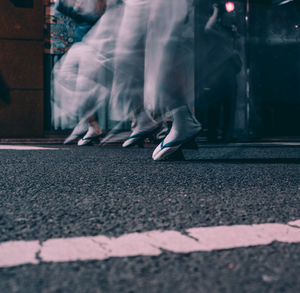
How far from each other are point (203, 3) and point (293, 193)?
5619 mm

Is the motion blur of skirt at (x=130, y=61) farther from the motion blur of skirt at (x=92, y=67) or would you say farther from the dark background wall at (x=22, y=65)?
the dark background wall at (x=22, y=65)

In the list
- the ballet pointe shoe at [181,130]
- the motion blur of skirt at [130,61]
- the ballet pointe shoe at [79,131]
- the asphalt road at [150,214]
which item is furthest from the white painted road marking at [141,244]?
the ballet pointe shoe at [79,131]

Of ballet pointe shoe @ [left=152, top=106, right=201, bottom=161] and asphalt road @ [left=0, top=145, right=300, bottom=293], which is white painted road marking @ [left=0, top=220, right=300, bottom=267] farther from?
ballet pointe shoe @ [left=152, top=106, right=201, bottom=161]

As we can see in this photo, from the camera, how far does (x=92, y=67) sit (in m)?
4.33

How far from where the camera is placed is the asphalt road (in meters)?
0.86

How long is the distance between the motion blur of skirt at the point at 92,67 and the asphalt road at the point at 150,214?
1.43 m

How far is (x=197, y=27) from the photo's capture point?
23.3 ft

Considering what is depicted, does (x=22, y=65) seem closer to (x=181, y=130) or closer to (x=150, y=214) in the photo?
(x=181, y=130)

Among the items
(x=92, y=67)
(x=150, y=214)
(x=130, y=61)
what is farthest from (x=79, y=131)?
(x=150, y=214)

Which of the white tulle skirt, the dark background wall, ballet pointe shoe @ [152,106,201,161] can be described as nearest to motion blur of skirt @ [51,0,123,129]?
the white tulle skirt

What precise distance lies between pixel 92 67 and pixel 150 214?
10.2 ft

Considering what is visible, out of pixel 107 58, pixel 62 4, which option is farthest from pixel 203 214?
pixel 62 4

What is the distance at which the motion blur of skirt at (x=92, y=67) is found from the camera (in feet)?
13.3

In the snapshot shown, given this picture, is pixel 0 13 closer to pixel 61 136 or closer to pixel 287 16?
pixel 61 136
